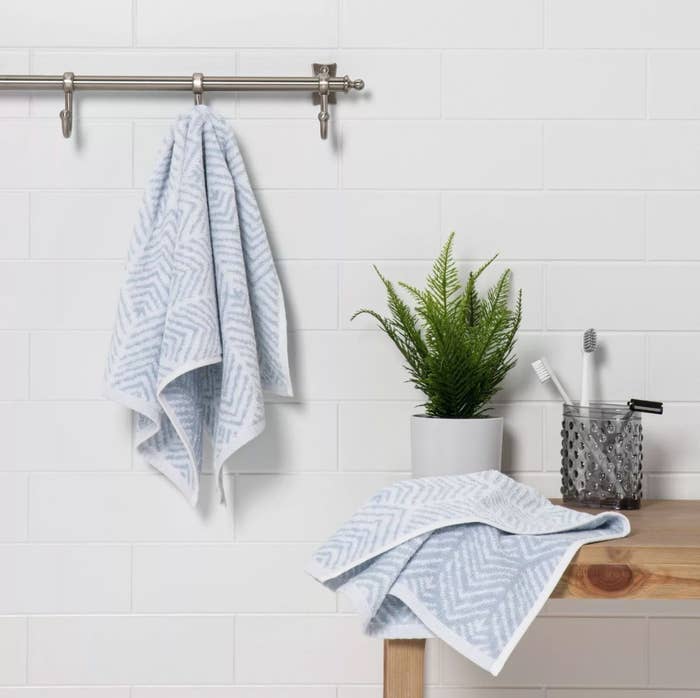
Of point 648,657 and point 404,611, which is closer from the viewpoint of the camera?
point 404,611

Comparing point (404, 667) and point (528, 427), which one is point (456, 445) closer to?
point (528, 427)

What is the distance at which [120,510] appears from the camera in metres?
1.39

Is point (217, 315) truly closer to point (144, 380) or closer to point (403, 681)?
point (144, 380)

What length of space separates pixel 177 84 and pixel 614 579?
90 centimetres

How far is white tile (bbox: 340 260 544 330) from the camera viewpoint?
140cm

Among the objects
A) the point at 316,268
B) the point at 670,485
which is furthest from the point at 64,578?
the point at 670,485

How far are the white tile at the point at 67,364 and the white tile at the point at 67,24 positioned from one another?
17.3 inches

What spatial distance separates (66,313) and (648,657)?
3.39 ft

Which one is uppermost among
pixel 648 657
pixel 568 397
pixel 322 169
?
pixel 322 169

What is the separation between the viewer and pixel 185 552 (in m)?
1.40

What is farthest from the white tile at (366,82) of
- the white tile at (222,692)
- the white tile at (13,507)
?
the white tile at (222,692)

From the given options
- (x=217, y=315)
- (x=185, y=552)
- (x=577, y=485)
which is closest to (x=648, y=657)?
(x=577, y=485)

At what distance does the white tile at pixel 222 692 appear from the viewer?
4.60 ft

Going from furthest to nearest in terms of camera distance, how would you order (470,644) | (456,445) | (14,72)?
(14,72)
(456,445)
(470,644)
